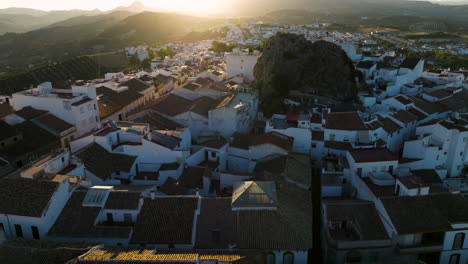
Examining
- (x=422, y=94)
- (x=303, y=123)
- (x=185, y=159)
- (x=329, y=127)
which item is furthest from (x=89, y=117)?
(x=422, y=94)

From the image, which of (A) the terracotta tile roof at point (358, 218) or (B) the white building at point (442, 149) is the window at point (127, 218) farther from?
(B) the white building at point (442, 149)

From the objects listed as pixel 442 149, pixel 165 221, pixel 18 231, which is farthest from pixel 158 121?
pixel 442 149

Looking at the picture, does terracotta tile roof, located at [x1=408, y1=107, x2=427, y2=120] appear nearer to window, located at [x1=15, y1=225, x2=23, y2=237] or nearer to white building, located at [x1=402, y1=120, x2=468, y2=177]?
white building, located at [x1=402, y1=120, x2=468, y2=177]

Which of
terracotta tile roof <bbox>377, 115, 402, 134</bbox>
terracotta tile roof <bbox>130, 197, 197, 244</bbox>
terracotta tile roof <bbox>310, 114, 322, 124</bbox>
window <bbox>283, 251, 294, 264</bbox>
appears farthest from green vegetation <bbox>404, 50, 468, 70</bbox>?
terracotta tile roof <bbox>130, 197, 197, 244</bbox>

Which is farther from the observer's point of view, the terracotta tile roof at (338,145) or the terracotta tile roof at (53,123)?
the terracotta tile roof at (53,123)

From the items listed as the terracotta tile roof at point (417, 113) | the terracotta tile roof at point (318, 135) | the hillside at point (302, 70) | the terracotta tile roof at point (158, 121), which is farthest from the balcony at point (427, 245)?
the hillside at point (302, 70)

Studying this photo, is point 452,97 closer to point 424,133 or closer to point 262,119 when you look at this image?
point 424,133
